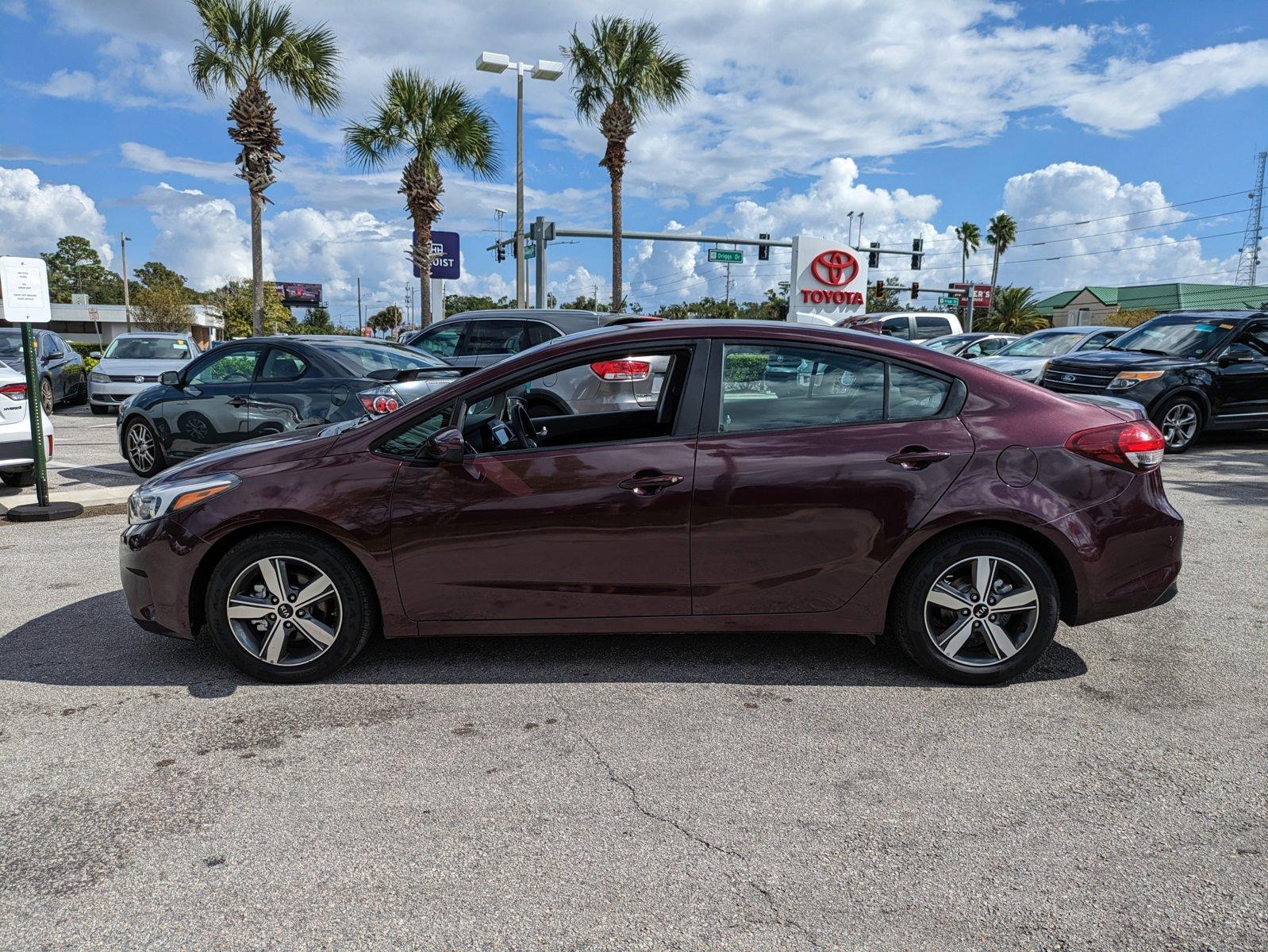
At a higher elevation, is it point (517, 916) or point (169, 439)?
point (169, 439)

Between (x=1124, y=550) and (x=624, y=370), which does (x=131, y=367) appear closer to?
(x=624, y=370)

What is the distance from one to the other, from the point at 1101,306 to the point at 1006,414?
96.1 meters

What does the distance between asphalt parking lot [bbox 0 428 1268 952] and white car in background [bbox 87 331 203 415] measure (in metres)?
14.0

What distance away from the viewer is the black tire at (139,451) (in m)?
9.38

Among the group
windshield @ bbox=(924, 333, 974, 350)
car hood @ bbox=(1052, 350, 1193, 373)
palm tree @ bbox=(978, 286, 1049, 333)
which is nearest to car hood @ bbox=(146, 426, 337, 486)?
car hood @ bbox=(1052, 350, 1193, 373)

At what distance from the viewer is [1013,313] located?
2768 inches

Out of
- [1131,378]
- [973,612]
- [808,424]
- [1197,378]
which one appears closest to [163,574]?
[808,424]

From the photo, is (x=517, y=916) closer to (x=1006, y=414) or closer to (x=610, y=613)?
(x=610, y=613)

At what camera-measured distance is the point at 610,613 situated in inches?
154

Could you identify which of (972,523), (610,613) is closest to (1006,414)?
(972,523)

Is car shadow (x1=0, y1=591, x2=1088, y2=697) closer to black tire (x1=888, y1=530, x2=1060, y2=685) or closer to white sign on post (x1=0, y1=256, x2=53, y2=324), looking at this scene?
black tire (x1=888, y1=530, x2=1060, y2=685)

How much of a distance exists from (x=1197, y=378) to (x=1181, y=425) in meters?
0.60

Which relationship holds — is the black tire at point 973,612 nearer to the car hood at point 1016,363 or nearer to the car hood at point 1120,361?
the car hood at point 1120,361

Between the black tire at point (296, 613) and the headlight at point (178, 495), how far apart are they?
0.83ft
